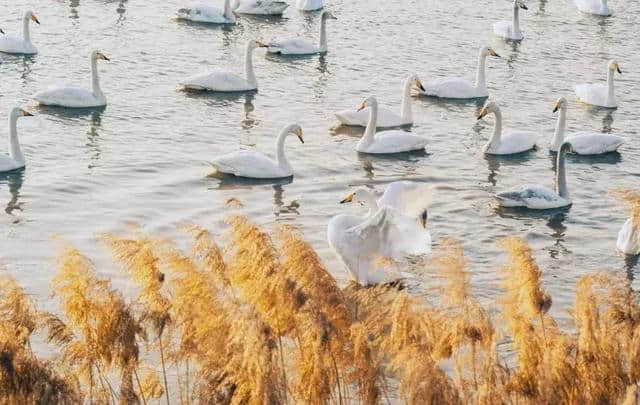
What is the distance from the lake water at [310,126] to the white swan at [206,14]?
0.30 meters

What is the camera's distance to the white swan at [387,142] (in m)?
24.7

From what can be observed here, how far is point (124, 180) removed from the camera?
2261 cm

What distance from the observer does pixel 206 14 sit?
34438 mm

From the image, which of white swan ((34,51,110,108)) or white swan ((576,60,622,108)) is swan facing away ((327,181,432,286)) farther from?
white swan ((576,60,622,108))

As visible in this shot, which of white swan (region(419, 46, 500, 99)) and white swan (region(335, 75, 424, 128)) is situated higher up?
white swan (region(419, 46, 500, 99))

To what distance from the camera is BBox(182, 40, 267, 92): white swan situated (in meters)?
28.2

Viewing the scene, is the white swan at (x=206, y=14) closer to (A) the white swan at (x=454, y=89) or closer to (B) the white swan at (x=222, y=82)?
(B) the white swan at (x=222, y=82)

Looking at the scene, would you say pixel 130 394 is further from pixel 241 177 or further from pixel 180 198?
pixel 241 177

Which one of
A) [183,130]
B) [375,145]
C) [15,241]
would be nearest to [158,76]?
[183,130]

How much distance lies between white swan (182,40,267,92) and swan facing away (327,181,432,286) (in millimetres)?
8596

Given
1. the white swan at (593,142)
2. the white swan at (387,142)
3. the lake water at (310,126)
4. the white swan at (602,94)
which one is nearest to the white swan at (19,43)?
the lake water at (310,126)

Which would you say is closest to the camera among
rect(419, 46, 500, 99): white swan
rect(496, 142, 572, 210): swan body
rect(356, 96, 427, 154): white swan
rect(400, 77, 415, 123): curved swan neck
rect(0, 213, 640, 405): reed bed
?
rect(0, 213, 640, 405): reed bed

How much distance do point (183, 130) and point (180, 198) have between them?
4002 mm

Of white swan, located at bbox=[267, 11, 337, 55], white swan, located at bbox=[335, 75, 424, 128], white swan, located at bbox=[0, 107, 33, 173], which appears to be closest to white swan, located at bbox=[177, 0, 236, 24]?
white swan, located at bbox=[267, 11, 337, 55]
